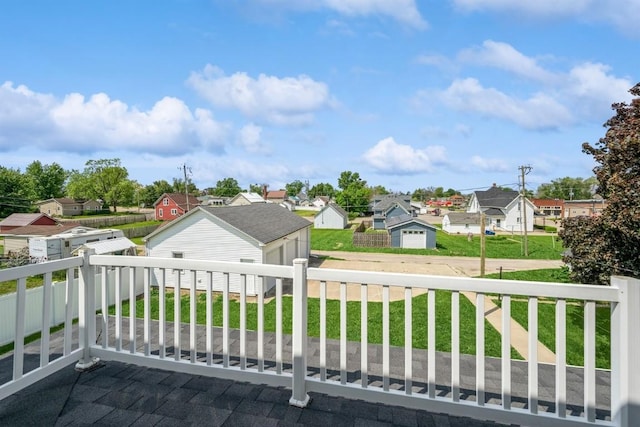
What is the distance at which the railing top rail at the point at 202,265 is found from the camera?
79.6 inches

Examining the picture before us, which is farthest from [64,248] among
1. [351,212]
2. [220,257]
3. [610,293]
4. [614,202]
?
[351,212]

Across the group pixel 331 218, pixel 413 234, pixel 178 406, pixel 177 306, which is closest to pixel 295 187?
pixel 331 218

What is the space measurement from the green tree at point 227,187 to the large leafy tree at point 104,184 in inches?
1009

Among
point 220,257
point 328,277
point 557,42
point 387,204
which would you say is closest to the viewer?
point 328,277

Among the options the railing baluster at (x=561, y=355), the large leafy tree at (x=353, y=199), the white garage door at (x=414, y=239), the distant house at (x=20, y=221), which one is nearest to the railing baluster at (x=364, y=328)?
the railing baluster at (x=561, y=355)

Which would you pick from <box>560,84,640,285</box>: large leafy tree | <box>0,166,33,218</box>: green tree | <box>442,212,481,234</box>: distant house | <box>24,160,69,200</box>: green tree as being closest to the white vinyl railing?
<box>560,84,640,285</box>: large leafy tree

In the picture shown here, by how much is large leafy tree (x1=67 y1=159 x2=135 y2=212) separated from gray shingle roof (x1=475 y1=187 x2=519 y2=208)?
48980 mm

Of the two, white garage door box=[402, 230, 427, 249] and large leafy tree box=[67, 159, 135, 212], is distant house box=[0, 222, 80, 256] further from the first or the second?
large leafy tree box=[67, 159, 135, 212]

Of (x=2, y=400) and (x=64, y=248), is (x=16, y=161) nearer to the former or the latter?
(x=64, y=248)

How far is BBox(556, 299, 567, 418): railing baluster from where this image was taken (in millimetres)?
1584

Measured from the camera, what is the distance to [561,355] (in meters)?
1.63

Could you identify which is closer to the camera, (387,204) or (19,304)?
(19,304)

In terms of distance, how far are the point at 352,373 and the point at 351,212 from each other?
45.9 metres

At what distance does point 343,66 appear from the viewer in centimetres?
1034
